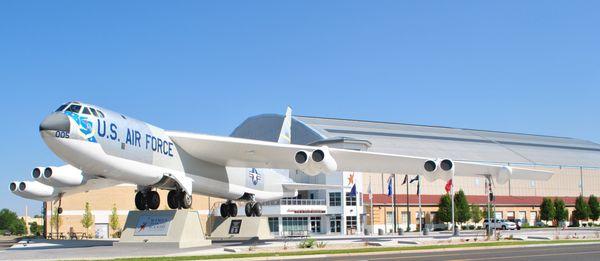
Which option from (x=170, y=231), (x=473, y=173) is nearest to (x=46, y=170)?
(x=170, y=231)

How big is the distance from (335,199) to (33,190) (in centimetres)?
3838

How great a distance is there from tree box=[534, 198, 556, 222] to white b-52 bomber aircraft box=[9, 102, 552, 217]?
153 ft

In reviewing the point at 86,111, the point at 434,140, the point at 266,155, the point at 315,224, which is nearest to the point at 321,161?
the point at 266,155

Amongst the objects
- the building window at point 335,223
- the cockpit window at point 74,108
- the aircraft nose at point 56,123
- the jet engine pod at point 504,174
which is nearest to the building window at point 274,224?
the building window at point 335,223

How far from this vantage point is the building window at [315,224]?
7068 centimetres

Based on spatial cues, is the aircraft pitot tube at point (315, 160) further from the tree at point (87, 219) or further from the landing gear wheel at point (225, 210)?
the tree at point (87, 219)

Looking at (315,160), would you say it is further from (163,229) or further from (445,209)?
(445,209)

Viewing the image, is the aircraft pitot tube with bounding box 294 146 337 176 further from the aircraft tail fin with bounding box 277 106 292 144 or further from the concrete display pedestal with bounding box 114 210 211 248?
the aircraft tail fin with bounding box 277 106 292 144

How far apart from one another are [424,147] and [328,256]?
71.3 meters

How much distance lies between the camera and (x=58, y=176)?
114 feet

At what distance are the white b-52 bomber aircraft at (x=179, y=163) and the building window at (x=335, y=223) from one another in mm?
30524

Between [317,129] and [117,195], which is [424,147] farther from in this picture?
[117,195]

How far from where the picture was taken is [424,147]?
92.6 m

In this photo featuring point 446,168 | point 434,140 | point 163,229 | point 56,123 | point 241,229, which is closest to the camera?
point 56,123
